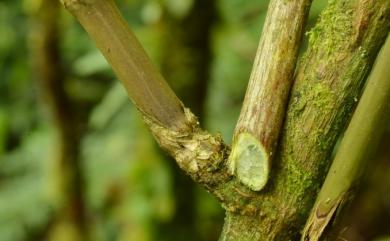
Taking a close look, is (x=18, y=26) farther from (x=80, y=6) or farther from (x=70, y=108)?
(x=80, y=6)

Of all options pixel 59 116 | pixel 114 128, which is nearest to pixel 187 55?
pixel 59 116

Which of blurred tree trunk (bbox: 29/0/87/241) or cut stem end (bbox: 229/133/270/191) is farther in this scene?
blurred tree trunk (bbox: 29/0/87/241)

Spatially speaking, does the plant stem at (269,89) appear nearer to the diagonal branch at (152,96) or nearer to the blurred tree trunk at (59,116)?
the diagonal branch at (152,96)

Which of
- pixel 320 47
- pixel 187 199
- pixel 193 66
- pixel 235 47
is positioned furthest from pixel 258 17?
pixel 320 47

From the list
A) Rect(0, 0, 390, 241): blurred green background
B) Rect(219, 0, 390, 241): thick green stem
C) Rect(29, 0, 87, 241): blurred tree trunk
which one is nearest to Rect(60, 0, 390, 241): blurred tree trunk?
Rect(219, 0, 390, 241): thick green stem

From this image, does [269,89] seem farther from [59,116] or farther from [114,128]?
[114,128]

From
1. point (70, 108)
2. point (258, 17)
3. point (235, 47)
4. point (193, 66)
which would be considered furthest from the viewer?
point (235, 47)

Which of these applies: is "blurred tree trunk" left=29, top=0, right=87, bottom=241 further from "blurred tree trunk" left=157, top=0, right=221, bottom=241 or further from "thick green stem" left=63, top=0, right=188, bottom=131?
"thick green stem" left=63, top=0, right=188, bottom=131
